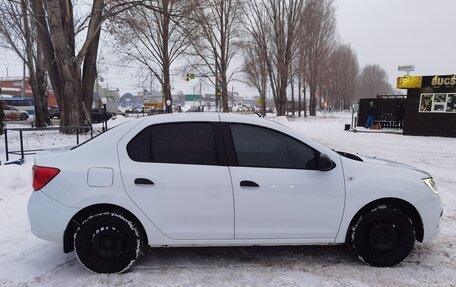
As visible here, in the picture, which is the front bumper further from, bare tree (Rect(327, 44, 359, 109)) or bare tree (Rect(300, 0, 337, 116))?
bare tree (Rect(327, 44, 359, 109))

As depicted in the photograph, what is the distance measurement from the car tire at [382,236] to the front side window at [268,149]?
84 cm

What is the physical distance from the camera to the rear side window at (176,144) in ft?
11.8

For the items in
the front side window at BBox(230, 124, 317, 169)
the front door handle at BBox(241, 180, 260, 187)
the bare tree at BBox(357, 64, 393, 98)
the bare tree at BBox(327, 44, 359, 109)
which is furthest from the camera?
the bare tree at BBox(357, 64, 393, 98)

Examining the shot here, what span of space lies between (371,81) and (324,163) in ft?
348

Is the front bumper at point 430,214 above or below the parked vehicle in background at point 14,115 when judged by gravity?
above

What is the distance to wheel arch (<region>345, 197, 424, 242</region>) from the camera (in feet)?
12.2

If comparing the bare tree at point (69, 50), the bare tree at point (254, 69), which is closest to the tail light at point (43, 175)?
the bare tree at point (69, 50)

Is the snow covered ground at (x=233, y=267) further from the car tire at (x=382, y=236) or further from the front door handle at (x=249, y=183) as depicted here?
the front door handle at (x=249, y=183)

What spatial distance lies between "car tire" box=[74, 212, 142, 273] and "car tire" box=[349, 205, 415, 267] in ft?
7.67

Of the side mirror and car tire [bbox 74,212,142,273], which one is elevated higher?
the side mirror

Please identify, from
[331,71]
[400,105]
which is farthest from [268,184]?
[331,71]

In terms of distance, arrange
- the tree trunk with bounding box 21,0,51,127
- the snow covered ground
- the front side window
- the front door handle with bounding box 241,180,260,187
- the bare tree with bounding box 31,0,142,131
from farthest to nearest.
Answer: the tree trunk with bounding box 21,0,51,127, the bare tree with bounding box 31,0,142,131, the front side window, the front door handle with bounding box 241,180,260,187, the snow covered ground

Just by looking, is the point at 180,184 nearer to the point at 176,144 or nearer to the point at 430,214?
the point at 176,144

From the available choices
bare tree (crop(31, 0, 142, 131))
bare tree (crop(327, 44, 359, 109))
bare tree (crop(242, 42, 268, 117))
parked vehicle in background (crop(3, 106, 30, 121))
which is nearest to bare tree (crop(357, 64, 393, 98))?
bare tree (crop(327, 44, 359, 109))
